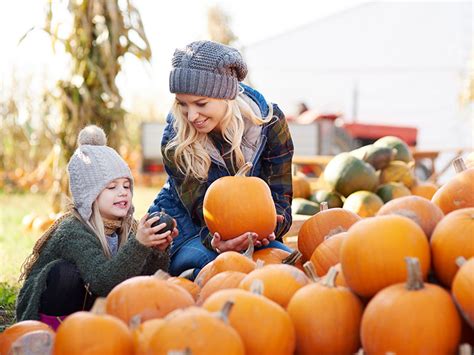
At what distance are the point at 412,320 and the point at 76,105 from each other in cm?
566

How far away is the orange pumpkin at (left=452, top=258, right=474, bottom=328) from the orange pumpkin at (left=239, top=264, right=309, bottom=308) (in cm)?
53

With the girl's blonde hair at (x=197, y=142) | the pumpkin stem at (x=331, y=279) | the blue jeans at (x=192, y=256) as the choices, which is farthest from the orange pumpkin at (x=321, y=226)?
the pumpkin stem at (x=331, y=279)

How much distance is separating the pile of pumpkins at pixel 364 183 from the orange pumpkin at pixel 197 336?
3.69 m

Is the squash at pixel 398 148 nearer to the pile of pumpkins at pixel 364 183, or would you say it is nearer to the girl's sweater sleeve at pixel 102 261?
the pile of pumpkins at pixel 364 183

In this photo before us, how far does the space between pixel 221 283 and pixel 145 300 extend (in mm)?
363

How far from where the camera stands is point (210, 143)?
12.5 feet

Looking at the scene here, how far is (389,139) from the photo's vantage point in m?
6.68

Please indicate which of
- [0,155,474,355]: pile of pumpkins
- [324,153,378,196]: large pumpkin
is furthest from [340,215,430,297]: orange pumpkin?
[324,153,378,196]: large pumpkin

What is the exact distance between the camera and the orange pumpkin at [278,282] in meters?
2.41

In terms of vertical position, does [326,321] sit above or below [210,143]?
below

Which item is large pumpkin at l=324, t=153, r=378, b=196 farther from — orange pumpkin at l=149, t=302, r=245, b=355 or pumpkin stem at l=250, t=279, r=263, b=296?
orange pumpkin at l=149, t=302, r=245, b=355

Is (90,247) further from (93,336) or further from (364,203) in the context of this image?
(364,203)

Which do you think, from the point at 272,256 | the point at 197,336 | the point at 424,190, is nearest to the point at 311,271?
the point at 197,336

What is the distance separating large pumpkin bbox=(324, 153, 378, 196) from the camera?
19.4 ft
